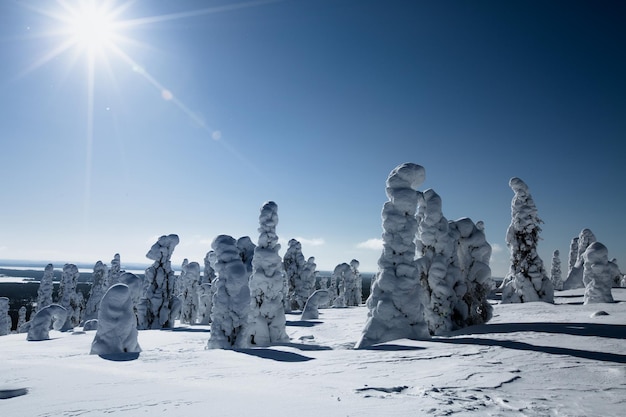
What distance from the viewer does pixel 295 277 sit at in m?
45.0

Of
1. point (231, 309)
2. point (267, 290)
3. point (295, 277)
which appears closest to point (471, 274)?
point (267, 290)

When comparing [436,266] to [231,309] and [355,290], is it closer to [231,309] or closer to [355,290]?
[231,309]

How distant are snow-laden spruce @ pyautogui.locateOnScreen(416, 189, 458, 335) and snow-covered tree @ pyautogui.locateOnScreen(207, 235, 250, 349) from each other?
316 inches

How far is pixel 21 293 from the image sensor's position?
102062 millimetres

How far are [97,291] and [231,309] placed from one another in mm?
50541

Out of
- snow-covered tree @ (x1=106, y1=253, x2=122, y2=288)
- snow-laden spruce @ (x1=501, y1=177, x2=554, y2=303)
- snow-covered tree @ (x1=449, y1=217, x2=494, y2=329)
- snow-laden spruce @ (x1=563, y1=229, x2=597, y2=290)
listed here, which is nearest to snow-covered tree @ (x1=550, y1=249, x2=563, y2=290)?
snow-laden spruce @ (x1=563, y1=229, x2=597, y2=290)

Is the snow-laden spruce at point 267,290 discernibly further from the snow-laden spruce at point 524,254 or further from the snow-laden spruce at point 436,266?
the snow-laden spruce at point 524,254

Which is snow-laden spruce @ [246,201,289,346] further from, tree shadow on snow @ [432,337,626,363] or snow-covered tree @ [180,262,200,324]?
snow-covered tree @ [180,262,200,324]

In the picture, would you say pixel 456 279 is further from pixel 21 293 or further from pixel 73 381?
pixel 21 293

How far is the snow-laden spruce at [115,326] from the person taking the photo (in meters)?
11.8

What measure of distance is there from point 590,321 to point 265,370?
10854 mm

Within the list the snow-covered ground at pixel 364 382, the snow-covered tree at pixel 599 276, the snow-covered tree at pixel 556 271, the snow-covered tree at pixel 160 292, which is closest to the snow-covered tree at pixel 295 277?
the snow-covered tree at pixel 160 292

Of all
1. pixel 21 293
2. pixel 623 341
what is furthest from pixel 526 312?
pixel 21 293

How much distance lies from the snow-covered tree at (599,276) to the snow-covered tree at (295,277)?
30.8 metres
